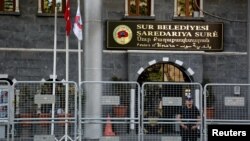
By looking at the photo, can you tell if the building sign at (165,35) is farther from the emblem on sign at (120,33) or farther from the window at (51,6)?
the window at (51,6)

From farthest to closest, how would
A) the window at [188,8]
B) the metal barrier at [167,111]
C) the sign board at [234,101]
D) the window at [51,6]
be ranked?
the window at [188,8] < the window at [51,6] < the metal barrier at [167,111] < the sign board at [234,101]

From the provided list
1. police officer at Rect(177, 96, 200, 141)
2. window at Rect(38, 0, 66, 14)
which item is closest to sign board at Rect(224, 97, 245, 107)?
police officer at Rect(177, 96, 200, 141)

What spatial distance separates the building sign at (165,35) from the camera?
83.5ft

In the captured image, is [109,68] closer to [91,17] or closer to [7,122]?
[91,17]

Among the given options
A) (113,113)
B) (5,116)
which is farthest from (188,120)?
(5,116)

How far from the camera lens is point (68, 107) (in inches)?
584

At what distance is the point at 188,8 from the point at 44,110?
13011 millimetres

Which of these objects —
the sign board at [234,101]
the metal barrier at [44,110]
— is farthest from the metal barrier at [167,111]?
the metal barrier at [44,110]

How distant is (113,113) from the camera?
49.1 ft

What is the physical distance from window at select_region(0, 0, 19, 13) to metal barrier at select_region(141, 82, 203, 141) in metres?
11.8

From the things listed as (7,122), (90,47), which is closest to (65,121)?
(7,122)

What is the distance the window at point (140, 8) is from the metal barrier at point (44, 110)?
37.2ft

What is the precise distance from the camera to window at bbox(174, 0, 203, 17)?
85.7 ft

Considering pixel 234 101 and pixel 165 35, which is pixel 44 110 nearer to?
pixel 234 101
